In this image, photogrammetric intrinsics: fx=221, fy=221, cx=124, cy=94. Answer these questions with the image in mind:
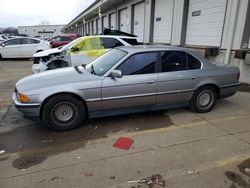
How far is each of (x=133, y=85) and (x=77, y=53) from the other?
435cm

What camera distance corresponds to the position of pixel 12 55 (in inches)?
601

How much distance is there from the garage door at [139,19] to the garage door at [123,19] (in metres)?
1.40

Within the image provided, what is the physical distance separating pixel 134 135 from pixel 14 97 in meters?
2.34

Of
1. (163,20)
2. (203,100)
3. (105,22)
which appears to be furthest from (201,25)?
(105,22)

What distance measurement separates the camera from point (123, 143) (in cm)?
361

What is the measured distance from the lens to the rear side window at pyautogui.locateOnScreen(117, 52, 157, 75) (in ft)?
13.9

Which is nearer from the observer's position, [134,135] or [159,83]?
[134,135]

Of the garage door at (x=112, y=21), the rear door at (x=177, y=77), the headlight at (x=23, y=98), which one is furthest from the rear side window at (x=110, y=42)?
the garage door at (x=112, y=21)

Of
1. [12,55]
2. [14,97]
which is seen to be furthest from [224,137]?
[12,55]

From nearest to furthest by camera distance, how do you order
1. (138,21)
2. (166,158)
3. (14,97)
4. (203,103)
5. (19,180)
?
1. (19,180)
2. (166,158)
3. (14,97)
4. (203,103)
5. (138,21)

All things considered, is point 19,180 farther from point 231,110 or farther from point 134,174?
point 231,110

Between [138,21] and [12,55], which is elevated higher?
[138,21]

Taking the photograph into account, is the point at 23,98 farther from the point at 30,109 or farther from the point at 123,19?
the point at 123,19

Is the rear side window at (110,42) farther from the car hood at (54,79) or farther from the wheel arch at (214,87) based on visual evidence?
the wheel arch at (214,87)
